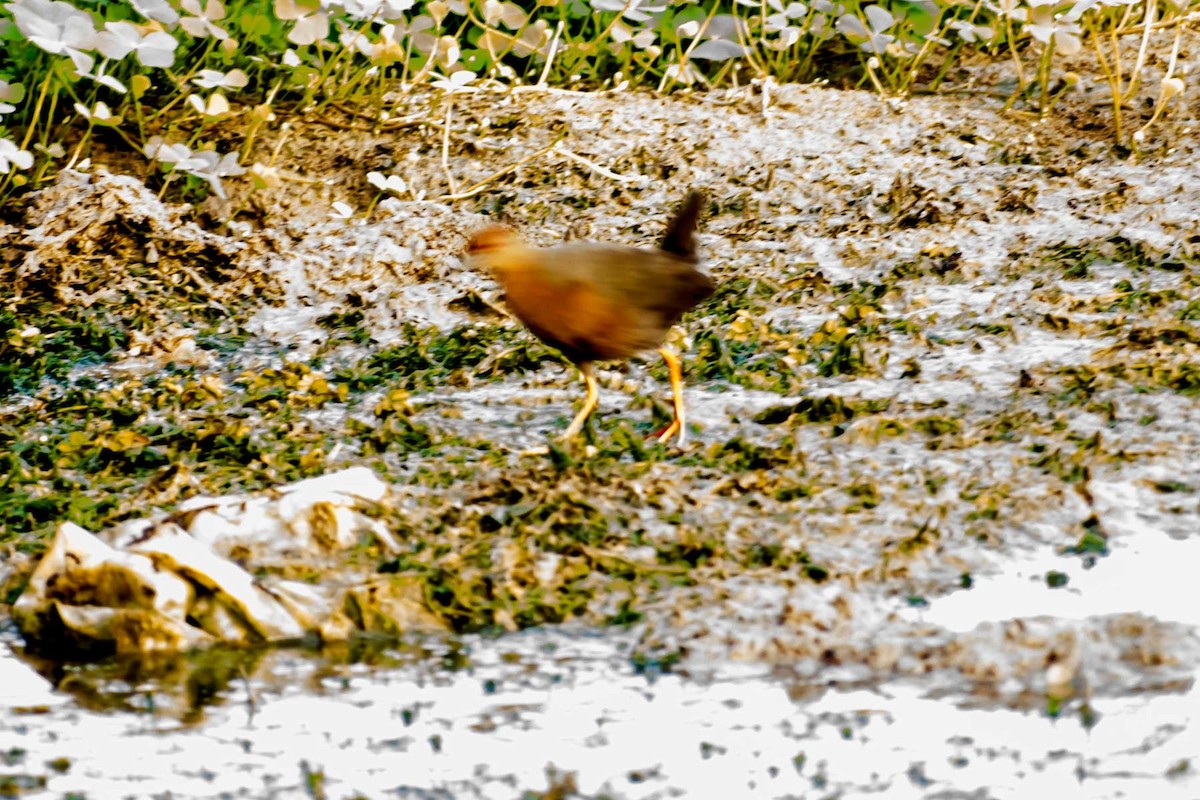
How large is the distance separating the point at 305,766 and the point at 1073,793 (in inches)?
51.4

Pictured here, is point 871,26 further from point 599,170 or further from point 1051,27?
point 599,170

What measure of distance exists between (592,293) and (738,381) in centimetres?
93

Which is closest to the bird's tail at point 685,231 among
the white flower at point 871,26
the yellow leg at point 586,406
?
the yellow leg at point 586,406

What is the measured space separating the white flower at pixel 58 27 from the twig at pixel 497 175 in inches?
57.9

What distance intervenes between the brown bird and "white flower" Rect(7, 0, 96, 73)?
2.20 meters

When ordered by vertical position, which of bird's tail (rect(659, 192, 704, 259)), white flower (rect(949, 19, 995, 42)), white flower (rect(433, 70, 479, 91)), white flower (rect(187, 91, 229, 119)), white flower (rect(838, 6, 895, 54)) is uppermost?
white flower (rect(949, 19, 995, 42))

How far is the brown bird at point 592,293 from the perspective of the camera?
403 centimetres

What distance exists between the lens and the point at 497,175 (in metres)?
6.32

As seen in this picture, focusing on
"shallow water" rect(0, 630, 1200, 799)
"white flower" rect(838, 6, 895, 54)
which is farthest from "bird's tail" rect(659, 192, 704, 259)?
"white flower" rect(838, 6, 895, 54)

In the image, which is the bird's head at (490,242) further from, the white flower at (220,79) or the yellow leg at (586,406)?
the white flower at (220,79)

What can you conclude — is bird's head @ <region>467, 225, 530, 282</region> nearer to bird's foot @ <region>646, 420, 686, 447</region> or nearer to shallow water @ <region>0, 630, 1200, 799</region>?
bird's foot @ <region>646, 420, 686, 447</region>

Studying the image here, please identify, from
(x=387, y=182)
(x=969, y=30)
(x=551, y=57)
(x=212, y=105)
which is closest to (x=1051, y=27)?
(x=969, y=30)

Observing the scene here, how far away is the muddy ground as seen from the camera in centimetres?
325

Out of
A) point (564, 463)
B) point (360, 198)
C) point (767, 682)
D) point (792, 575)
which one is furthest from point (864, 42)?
point (767, 682)
